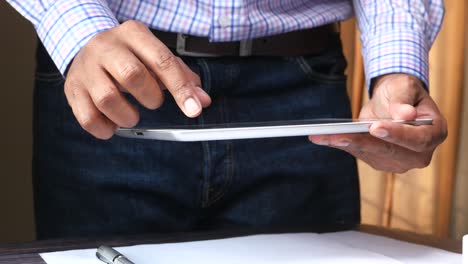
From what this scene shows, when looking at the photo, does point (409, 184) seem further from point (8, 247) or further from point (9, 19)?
point (8, 247)

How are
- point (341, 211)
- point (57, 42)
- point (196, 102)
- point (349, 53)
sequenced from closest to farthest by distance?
point (196, 102) < point (57, 42) < point (341, 211) < point (349, 53)

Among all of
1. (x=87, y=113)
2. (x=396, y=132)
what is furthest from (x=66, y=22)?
(x=396, y=132)

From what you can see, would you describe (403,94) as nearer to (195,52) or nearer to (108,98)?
(195,52)

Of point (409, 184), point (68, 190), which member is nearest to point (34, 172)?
point (68, 190)

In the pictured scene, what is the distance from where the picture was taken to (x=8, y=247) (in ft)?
2.45

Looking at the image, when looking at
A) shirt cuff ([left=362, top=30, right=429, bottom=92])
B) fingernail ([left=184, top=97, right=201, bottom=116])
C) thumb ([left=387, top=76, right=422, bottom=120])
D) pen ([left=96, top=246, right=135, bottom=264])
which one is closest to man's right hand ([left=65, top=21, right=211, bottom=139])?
fingernail ([left=184, top=97, right=201, bottom=116])

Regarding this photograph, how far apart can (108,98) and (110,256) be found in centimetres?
14

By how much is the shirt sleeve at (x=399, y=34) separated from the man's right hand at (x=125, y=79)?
1.10ft

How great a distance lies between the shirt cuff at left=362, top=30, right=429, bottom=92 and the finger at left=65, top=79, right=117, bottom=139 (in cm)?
40

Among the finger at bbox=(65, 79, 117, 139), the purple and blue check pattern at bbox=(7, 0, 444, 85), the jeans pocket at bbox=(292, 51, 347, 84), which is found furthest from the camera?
the jeans pocket at bbox=(292, 51, 347, 84)

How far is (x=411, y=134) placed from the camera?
803mm

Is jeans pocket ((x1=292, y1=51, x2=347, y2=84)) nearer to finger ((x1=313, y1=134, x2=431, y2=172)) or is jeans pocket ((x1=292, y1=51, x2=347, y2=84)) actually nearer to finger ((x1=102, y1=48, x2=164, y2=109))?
finger ((x1=313, y1=134, x2=431, y2=172))

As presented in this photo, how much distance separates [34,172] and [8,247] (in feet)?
0.91

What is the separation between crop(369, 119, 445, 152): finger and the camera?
2.39 ft
